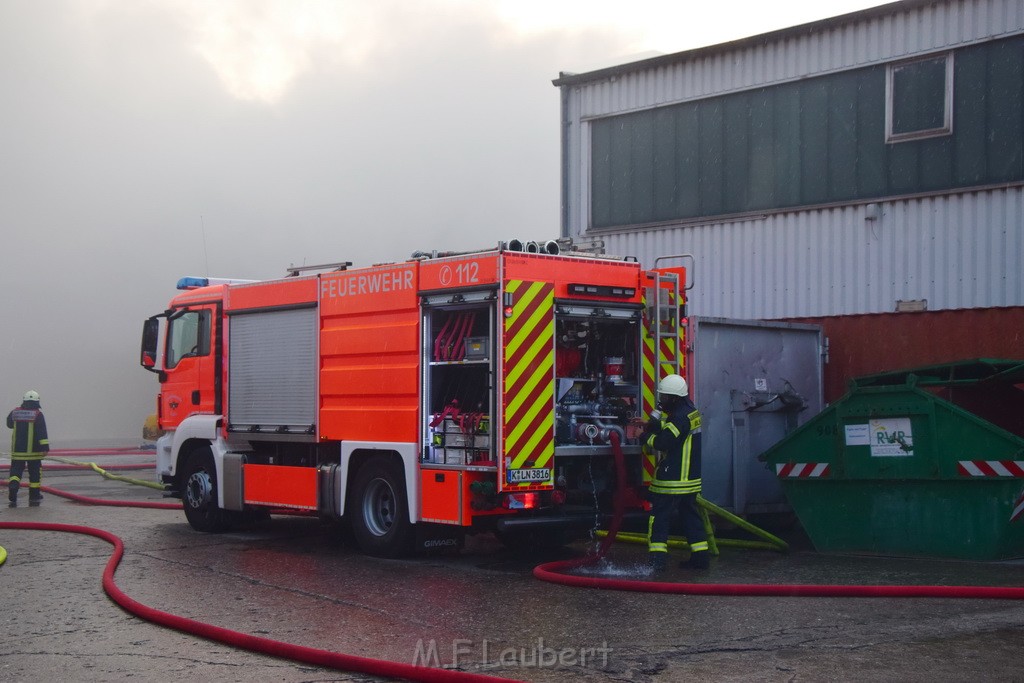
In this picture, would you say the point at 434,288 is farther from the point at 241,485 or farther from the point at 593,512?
the point at 241,485

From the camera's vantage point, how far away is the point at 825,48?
13.4 metres

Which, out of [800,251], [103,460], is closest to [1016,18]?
[800,251]

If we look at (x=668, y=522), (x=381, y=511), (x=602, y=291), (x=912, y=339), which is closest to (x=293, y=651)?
(x=668, y=522)

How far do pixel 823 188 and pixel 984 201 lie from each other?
1854 mm

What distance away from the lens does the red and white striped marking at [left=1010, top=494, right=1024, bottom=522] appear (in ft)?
30.0

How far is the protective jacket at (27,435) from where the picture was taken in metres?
15.9

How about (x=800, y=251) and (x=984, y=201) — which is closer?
(x=984, y=201)

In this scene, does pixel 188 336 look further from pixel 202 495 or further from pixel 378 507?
pixel 378 507

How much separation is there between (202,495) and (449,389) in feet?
12.7

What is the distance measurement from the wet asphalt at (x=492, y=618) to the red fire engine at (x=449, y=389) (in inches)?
22.2

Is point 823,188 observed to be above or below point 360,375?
above

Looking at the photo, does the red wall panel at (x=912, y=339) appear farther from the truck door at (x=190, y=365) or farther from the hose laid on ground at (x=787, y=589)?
the truck door at (x=190, y=365)

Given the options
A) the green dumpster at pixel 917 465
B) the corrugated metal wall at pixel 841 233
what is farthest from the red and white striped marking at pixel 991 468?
the corrugated metal wall at pixel 841 233

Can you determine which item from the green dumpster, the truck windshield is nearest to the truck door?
the truck windshield
